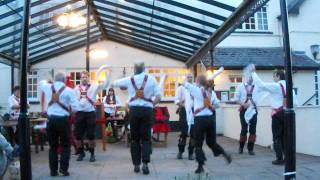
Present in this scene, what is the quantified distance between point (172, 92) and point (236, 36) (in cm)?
406

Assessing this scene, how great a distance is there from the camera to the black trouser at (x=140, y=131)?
27.9 ft

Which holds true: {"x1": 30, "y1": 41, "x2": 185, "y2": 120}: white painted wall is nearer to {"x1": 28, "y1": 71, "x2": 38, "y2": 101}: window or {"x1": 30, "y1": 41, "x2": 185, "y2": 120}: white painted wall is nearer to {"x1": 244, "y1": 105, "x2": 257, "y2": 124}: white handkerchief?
{"x1": 28, "y1": 71, "x2": 38, "y2": 101}: window

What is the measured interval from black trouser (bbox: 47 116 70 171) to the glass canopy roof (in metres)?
5.12

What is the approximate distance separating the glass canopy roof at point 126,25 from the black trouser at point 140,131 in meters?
4.11

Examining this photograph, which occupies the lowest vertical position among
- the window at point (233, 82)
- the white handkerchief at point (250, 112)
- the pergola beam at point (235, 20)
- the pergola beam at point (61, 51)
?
the white handkerchief at point (250, 112)

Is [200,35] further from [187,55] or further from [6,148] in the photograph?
[6,148]

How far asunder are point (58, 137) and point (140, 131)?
4.70 ft

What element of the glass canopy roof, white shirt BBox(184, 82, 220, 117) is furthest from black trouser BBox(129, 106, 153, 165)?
the glass canopy roof

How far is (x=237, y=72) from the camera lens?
2089 cm

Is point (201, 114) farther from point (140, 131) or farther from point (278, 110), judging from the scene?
point (278, 110)

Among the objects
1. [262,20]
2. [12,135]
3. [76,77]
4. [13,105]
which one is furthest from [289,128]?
[262,20]

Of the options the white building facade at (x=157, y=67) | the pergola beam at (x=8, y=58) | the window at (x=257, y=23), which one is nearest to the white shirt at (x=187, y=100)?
the pergola beam at (x=8, y=58)

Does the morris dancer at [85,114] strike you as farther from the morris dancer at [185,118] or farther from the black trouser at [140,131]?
the black trouser at [140,131]

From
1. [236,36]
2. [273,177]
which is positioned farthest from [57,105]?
[236,36]
